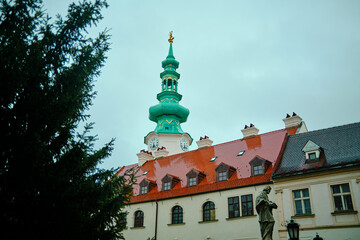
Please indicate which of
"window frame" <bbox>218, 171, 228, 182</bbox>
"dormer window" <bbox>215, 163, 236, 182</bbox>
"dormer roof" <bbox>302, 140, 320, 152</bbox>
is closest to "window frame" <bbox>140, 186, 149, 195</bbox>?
"dormer window" <bbox>215, 163, 236, 182</bbox>

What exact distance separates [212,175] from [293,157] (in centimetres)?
640

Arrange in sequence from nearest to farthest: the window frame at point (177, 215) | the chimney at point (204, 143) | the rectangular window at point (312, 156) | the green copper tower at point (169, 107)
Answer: the rectangular window at point (312, 156)
the window frame at point (177, 215)
the chimney at point (204, 143)
the green copper tower at point (169, 107)

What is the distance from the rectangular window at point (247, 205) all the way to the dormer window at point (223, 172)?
232 centimetres

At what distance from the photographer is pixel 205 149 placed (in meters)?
31.6

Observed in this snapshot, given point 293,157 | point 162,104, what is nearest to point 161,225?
point 293,157

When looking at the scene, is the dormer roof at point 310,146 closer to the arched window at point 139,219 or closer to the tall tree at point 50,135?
the arched window at point 139,219

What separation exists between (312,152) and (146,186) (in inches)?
554

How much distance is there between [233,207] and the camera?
24.0m

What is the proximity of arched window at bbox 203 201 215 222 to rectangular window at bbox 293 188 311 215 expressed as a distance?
6.06 m

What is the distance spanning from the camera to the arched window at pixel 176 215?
26.5 meters

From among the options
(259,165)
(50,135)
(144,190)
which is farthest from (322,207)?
(50,135)

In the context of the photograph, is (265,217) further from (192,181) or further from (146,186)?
(146,186)

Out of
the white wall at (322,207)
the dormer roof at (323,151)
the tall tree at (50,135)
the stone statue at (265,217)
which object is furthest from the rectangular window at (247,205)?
the tall tree at (50,135)

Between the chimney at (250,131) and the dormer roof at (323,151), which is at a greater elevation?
the chimney at (250,131)
